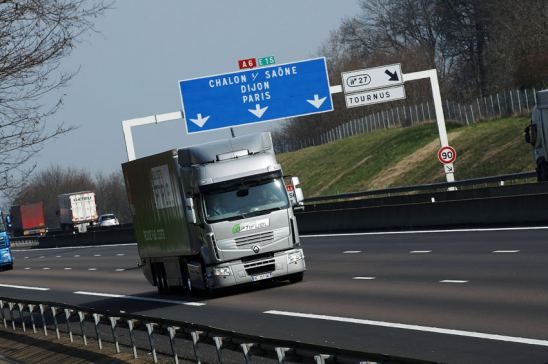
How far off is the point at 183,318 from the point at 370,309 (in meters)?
4.21

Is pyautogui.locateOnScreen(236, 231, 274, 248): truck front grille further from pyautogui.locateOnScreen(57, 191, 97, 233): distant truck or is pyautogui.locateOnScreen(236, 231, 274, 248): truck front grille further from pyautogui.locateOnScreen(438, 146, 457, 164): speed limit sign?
pyautogui.locateOnScreen(57, 191, 97, 233): distant truck

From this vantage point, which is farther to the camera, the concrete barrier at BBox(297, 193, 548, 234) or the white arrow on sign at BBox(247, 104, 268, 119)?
the white arrow on sign at BBox(247, 104, 268, 119)

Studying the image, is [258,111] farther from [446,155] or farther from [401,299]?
[401,299]

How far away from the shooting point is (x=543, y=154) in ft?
139

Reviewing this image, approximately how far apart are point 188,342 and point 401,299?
148 inches

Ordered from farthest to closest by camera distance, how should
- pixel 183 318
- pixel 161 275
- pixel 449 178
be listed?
pixel 449 178, pixel 161 275, pixel 183 318

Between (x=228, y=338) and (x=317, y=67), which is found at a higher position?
(x=317, y=67)

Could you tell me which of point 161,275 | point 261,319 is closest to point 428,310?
point 261,319

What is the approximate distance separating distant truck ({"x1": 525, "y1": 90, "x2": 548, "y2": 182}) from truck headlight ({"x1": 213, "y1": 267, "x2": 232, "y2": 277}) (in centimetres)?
1982

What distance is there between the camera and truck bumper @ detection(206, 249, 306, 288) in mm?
24828

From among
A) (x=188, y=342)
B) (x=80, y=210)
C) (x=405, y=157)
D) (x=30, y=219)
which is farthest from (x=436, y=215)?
(x=30, y=219)

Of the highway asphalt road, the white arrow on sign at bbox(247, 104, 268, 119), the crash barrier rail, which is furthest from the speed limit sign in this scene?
the crash barrier rail

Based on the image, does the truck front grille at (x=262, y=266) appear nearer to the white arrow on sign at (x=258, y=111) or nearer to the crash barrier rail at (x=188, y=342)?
the crash barrier rail at (x=188, y=342)

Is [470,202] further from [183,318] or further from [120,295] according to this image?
[183,318]
